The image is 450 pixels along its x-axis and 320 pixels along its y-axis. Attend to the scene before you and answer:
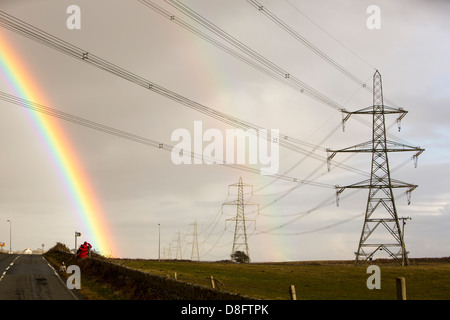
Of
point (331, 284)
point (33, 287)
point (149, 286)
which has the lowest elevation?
point (331, 284)

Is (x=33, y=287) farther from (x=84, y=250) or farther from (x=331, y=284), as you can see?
(x=331, y=284)

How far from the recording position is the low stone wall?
26667 millimetres

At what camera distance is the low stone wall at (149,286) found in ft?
87.5

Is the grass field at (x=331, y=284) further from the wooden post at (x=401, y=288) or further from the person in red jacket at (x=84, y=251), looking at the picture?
the wooden post at (x=401, y=288)

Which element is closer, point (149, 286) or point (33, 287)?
point (149, 286)

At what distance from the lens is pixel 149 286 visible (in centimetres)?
3350

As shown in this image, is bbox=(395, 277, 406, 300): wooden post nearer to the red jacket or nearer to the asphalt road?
the asphalt road

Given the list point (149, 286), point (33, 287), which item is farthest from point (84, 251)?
point (149, 286)

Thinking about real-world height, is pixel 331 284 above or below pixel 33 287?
below

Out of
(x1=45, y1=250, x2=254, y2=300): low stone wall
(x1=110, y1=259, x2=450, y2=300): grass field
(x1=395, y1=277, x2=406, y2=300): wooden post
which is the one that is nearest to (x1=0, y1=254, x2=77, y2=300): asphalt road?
(x1=45, y1=250, x2=254, y2=300): low stone wall
